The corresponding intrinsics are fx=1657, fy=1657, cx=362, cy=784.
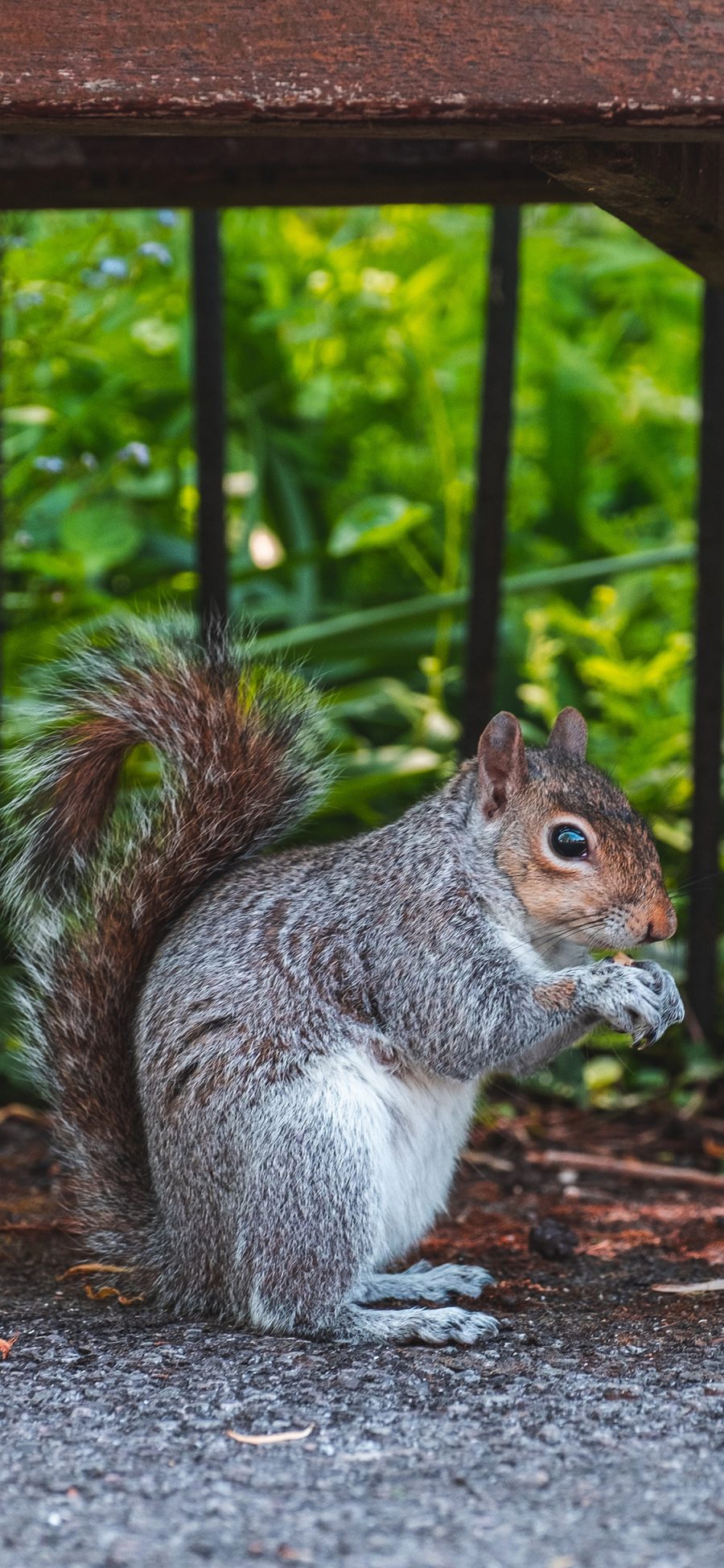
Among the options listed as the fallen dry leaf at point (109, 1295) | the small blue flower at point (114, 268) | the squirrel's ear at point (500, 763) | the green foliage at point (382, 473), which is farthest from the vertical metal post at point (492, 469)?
the fallen dry leaf at point (109, 1295)

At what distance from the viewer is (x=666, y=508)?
3.79m

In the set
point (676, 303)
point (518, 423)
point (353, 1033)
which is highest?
point (676, 303)

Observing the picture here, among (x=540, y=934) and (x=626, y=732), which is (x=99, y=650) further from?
(x=626, y=732)

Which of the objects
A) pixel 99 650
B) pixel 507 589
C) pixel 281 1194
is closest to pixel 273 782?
pixel 99 650

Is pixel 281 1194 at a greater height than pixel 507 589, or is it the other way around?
pixel 507 589

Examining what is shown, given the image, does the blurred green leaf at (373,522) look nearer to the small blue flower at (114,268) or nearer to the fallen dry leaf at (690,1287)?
the small blue flower at (114,268)

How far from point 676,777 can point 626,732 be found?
257mm

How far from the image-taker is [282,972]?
72.7 inches

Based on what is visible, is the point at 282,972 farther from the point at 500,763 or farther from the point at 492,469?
the point at 492,469

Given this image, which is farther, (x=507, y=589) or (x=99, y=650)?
(x=507, y=589)

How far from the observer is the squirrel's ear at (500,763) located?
6.30 feet

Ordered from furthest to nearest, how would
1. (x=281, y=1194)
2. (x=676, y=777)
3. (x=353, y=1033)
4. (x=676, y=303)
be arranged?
(x=676, y=303), (x=676, y=777), (x=353, y=1033), (x=281, y=1194)

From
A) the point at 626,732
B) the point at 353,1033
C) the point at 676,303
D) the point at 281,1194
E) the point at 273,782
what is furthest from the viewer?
the point at 676,303

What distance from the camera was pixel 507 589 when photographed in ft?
10.8
